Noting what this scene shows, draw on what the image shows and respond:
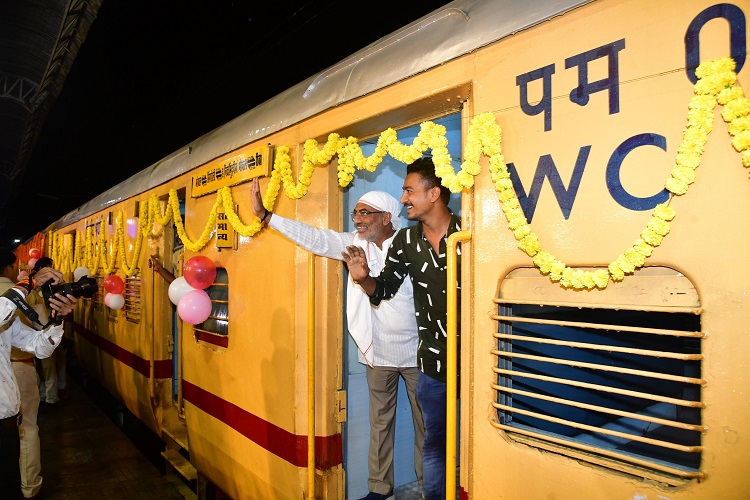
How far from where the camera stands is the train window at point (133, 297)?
574cm

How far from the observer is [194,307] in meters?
3.65

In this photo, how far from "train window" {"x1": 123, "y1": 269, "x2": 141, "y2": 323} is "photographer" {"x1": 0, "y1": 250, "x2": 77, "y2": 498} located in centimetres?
210

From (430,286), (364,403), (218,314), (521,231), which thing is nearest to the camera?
(521,231)

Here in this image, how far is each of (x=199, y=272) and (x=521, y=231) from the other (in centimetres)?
290

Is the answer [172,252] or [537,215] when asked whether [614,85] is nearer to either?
[537,215]

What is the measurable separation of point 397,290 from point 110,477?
13.6ft

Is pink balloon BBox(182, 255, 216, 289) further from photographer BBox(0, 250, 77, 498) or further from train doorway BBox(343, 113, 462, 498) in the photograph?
train doorway BBox(343, 113, 462, 498)

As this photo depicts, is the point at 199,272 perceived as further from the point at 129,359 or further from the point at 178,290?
the point at 129,359

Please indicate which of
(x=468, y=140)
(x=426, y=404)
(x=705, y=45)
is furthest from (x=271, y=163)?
(x=705, y=45)

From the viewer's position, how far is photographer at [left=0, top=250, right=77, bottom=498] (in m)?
3.24

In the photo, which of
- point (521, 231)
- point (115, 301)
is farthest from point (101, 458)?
point (521, 231)

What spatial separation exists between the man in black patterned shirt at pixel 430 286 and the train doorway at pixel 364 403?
0.48 meters

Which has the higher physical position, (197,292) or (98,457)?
(197,292)

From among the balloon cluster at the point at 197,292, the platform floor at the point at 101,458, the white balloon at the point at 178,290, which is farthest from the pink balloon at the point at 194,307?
the platform floor at the point at 101,458
